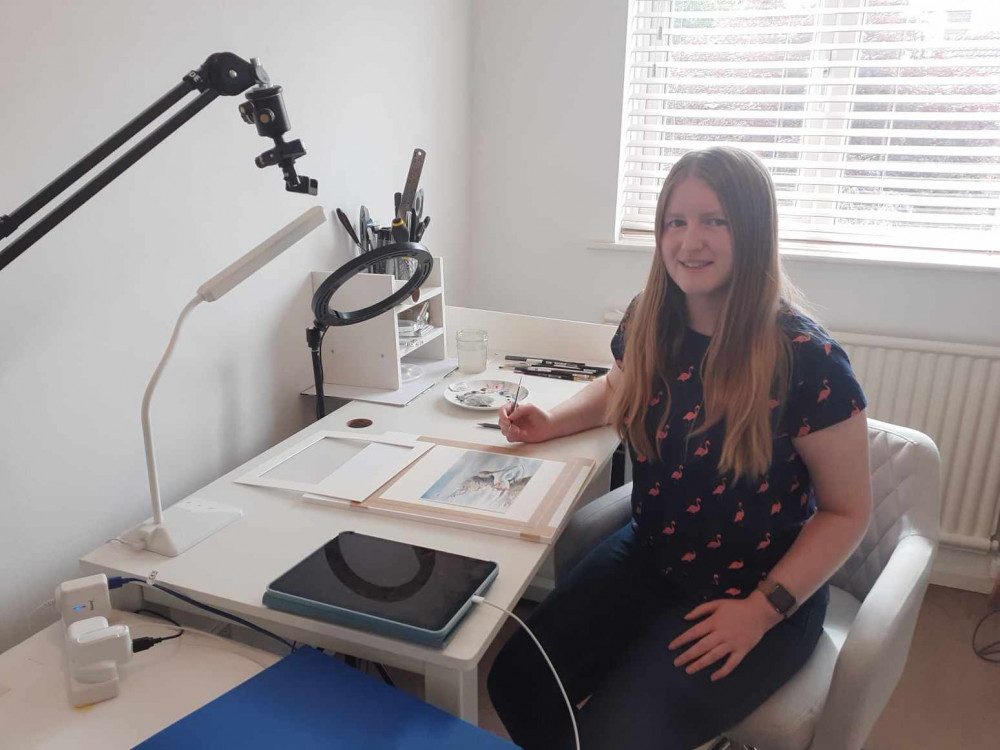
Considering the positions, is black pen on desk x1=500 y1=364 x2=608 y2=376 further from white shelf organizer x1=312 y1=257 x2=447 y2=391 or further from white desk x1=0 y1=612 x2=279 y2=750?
white desk x1=0 y1=612 x2=279 y2=750

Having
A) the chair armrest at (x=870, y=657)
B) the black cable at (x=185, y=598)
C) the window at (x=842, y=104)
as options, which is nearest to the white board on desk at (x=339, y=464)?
the black cable at (x=185, y=598)

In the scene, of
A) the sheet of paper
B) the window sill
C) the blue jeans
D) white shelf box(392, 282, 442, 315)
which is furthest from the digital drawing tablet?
the window sill

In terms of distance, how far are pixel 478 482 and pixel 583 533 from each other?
252 millimetres

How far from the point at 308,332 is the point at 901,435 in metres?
1.10

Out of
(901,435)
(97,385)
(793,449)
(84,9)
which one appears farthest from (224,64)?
(901,435)

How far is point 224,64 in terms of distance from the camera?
0.91m

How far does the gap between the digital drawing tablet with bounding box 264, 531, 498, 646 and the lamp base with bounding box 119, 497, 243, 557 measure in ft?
0.65

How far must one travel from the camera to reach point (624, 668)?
3.64 feet

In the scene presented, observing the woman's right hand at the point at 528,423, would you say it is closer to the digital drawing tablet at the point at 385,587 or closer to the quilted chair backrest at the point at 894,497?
the digital drawing tablet at the point at 385,587

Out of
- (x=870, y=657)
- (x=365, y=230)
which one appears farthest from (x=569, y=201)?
(x=870, y=657)

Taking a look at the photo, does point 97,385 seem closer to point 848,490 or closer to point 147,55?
point 147,55

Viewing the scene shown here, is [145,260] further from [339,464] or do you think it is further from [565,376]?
Answer: [565,376]

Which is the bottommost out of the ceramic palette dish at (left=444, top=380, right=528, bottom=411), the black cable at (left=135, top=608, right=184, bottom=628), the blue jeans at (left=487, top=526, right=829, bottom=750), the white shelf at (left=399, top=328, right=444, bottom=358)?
the blue jeans at (left=487, top=526, right=829, bottom=750)

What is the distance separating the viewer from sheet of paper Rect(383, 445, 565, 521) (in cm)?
119
